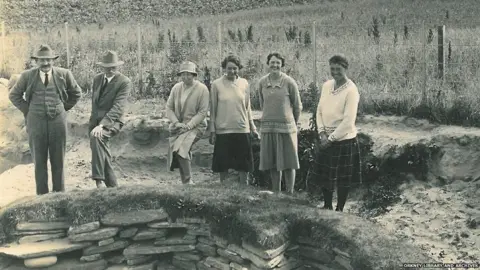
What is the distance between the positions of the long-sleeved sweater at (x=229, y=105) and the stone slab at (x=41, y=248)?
6.89 ft

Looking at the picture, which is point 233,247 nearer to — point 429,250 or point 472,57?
point 429,250

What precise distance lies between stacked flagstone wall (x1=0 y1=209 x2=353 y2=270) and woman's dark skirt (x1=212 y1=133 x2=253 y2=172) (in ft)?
2.96

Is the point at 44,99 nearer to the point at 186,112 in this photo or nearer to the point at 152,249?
the point at 186,112

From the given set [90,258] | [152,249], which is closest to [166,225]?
[152,249]

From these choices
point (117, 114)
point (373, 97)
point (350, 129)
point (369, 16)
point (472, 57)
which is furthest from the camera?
point (369, 16)

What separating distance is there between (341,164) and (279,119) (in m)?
0.96

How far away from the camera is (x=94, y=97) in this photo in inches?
263

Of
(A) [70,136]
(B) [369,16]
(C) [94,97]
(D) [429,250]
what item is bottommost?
(D) [429,250]

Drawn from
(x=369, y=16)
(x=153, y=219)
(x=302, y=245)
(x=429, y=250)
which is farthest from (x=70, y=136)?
(x=369, y=16)

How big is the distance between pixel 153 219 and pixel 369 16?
686 inches

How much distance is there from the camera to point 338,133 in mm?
5594

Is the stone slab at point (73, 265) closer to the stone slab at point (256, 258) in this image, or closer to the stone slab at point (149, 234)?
the stone slab at point (149, 234)

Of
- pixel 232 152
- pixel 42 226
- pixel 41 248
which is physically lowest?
pixel 41 248

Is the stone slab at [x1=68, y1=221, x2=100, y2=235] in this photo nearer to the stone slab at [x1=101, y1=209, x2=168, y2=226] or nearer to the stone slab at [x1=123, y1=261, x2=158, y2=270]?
the stone slab at [x1=101, y1=209, x2=168, y2=226]
